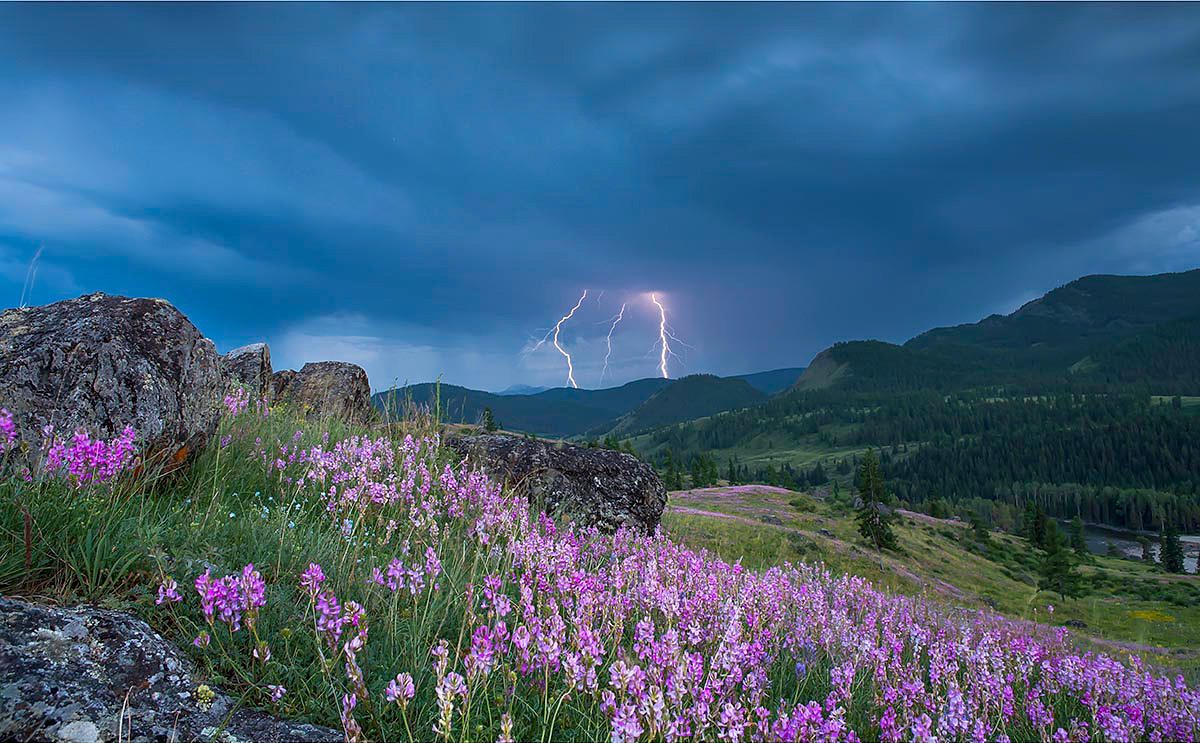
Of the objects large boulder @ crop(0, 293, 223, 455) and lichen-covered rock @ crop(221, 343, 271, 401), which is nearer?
large boulder @ crop(0, 293, 223, 455)

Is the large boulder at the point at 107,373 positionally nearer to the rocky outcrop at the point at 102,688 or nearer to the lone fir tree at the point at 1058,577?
the rocky outcrop at the point at 102,688

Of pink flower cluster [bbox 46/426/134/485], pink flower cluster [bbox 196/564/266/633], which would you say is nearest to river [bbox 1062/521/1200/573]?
pink flower cluster [bbox 196/564/266/633]

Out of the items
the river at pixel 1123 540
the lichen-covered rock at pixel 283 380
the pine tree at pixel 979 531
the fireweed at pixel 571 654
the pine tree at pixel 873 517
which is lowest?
the river at pixel 1123 540

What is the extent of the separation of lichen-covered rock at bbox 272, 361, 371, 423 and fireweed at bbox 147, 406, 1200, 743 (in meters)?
11.2

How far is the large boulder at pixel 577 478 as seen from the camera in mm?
10586

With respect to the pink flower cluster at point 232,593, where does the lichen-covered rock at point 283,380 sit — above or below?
above

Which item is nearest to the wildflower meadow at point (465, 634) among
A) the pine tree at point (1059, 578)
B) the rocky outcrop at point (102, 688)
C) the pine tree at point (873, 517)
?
the rocky outcrop at point (102, 688)

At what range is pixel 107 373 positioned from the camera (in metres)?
5.54

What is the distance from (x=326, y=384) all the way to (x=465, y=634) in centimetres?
1618

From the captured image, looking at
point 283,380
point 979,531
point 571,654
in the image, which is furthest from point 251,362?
point 979,531

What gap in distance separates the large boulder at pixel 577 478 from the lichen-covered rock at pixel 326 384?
7.66 meters

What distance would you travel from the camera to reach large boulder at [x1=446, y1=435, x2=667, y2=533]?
1059cm

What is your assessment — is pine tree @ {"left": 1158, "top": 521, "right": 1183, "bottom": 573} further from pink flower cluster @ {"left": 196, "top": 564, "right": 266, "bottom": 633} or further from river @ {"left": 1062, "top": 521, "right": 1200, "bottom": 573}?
pink flower cluster @ {"left": 196, "top": 564, "right": 266, "bottom": 633}

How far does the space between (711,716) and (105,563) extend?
147 inches
